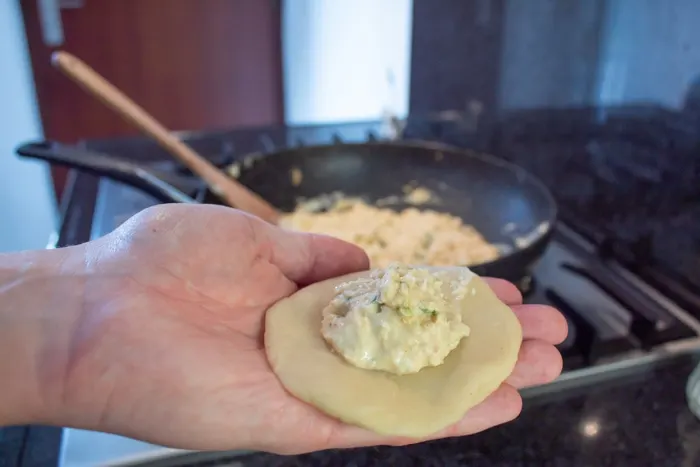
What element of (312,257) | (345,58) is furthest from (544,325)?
(345,58)

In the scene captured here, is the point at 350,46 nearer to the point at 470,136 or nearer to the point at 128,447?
the point at 470,136

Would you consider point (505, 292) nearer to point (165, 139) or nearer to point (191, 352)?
point (191, 352)

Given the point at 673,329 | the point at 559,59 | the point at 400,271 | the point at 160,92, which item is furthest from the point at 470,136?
the point at 160,92

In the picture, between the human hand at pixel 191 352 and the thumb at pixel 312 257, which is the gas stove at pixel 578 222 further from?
the thumb at pixel 312 257

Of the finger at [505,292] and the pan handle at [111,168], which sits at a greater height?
the pan handle at [111,168]

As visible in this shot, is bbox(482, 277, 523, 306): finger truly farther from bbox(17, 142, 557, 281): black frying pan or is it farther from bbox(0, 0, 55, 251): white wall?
bbox(0, 0, 55, 251): white wall

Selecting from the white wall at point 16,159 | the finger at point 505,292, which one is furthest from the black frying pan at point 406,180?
the white wall at point 16,159
